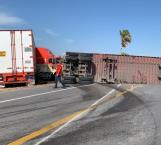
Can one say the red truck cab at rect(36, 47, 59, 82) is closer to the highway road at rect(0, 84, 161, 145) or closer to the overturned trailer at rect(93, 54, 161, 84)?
the overturned trailer at rect(93, 54, 161, 84)

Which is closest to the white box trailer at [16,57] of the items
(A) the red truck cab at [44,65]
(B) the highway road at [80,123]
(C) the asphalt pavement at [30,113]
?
(A) the red truck cab at [44,65]

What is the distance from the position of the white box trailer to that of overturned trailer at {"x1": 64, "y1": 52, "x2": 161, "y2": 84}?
13.1 ft

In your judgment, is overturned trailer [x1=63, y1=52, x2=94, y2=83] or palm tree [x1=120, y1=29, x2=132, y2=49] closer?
overturned trailer [x1=63, y1=52, x2=94, y2=83]

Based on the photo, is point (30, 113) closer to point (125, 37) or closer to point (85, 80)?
point (85, 80)

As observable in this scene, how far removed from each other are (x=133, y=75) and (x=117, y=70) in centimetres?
126

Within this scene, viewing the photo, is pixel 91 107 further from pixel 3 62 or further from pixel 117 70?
pixel 117 70

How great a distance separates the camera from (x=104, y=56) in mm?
31000

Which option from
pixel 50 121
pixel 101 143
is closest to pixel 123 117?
pixel 50 121

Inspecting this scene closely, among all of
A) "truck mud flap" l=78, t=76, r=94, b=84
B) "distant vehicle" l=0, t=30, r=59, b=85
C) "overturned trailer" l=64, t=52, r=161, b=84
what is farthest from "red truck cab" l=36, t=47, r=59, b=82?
"distant vehicle" l=0, t=30, r=59, b=85

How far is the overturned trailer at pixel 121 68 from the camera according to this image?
101 ft

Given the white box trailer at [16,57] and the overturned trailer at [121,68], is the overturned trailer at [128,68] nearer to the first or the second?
the overturned trailer at [121,68]

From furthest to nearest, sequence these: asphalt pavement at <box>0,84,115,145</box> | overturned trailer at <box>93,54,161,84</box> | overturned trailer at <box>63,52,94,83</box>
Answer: overturned trailer at <box>93,54,161,84</box> → overturned trailer at <box>63,52,94,83</box> → asphalt pavement at <box>0,84,115,145</box>

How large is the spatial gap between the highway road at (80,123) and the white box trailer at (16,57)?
10758mm

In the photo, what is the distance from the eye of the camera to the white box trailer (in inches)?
1054
